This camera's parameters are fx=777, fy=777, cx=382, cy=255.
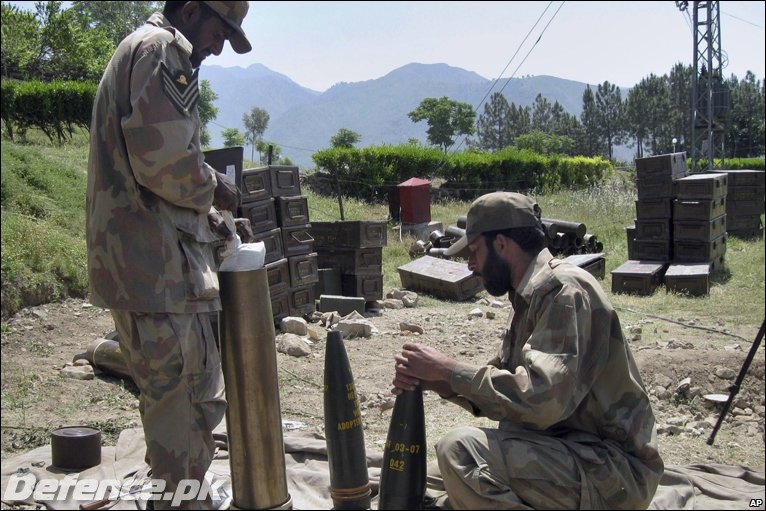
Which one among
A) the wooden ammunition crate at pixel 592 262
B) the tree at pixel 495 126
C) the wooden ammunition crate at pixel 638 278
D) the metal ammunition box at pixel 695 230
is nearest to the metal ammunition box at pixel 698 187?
the metal ammunition box at pixel 695 230

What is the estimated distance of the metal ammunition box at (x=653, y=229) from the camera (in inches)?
506

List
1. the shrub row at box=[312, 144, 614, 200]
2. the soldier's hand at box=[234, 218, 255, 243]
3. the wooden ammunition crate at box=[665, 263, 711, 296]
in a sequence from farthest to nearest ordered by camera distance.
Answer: the shrub row at box=[312, 144, 614, 200], the wooden ammunition crate at box=[665, 263, 711, 296], the soldier's hand at box=[234, 218, 255, 243]

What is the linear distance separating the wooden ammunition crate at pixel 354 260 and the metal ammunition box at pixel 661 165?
17.0 feet

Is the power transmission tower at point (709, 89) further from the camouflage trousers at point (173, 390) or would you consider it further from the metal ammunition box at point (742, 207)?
the camouflage trousers at point (173, 390)

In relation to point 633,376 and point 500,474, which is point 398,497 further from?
point 633,376

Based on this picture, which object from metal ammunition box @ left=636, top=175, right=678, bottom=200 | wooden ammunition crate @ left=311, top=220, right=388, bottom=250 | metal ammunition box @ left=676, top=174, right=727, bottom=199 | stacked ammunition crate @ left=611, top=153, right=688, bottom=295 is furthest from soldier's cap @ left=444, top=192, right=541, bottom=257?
metal ammunition box @ left=636, top=175, right=678, bottom=200

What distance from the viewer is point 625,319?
1022cm

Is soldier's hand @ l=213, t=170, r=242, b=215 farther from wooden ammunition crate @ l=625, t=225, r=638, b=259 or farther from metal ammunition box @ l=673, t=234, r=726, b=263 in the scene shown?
wooden ammunition crate @ l=625, t=225, r=638, b=259

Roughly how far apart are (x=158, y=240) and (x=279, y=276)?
626cm

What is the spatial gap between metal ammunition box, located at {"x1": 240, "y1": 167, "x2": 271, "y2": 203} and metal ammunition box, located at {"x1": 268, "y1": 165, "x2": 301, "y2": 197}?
0.07 m

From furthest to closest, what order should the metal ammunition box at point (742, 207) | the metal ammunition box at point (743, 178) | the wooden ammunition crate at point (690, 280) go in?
the metal ammunition box at point (742, 207), the metal ammunition box at point (743, 178), the wooden ammunition crate at point (690, 280)

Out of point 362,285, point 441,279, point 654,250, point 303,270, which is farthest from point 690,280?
point 303,270

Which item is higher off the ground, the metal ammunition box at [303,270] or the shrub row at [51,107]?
the shrub row at [51,107]

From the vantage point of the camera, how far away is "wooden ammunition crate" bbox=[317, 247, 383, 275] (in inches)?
423
